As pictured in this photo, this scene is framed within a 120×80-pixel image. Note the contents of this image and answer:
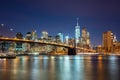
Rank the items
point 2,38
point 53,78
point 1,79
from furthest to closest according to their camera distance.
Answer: point 2,38 < point 53,78 < point 1,79

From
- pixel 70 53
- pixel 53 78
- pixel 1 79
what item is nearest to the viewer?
pixel 1 79

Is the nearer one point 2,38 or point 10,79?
point 10,79

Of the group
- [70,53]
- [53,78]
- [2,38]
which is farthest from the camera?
[70,53]

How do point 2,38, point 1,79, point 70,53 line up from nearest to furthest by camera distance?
point 1,79 < point 2,38 < point 70,53

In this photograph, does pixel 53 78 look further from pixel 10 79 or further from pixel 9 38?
pixel 9 38

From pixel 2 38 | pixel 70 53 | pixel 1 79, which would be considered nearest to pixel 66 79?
pixel 1 79

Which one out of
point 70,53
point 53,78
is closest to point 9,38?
point 70,53

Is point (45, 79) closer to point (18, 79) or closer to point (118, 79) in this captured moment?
point (18, 79)

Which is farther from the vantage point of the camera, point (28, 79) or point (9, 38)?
point (9, 38)

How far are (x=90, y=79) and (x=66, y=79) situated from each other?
1.92 metres

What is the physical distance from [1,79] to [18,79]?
1316 millimetres

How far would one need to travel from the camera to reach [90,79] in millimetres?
23625

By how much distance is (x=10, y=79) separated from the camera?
23.2 meters

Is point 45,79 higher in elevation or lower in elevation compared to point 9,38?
lower
